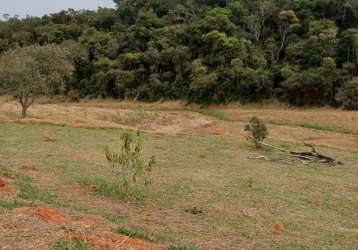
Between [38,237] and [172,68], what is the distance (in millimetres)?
43715

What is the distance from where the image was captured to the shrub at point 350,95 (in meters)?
37.1

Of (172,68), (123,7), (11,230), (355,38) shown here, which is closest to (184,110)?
(172,68)

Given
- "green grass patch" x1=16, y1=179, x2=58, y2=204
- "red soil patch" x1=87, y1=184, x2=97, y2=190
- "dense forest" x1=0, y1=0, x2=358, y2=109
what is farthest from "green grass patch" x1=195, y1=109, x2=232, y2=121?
"green grass patch" x1=16, y1=179, x2=58, y2=204

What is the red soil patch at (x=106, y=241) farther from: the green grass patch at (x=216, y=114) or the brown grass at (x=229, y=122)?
the green grass patch at (x=216, y=114)

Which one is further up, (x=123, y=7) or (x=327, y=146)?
(x=123, y=7)

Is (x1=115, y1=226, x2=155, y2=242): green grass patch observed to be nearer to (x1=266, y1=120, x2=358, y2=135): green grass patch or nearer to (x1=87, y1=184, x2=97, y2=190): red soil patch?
(x1=87, y1=184, x2=97, y2=190): red soil patch

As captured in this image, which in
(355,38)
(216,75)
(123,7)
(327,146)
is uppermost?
(123,7)

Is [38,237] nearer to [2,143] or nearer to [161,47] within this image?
[2,143]

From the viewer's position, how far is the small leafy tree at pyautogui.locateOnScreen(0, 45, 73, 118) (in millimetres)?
31000

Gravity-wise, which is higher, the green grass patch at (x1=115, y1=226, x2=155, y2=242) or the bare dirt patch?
the bare dirt patch

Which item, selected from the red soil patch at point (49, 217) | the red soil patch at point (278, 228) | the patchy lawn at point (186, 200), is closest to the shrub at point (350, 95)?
Answer: the patchy lawn at point (186, 200)

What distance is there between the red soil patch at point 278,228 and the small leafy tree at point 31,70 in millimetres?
24556

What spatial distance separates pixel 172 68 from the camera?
49.1 metres

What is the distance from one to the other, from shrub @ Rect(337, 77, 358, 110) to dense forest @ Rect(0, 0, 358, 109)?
8 cm
